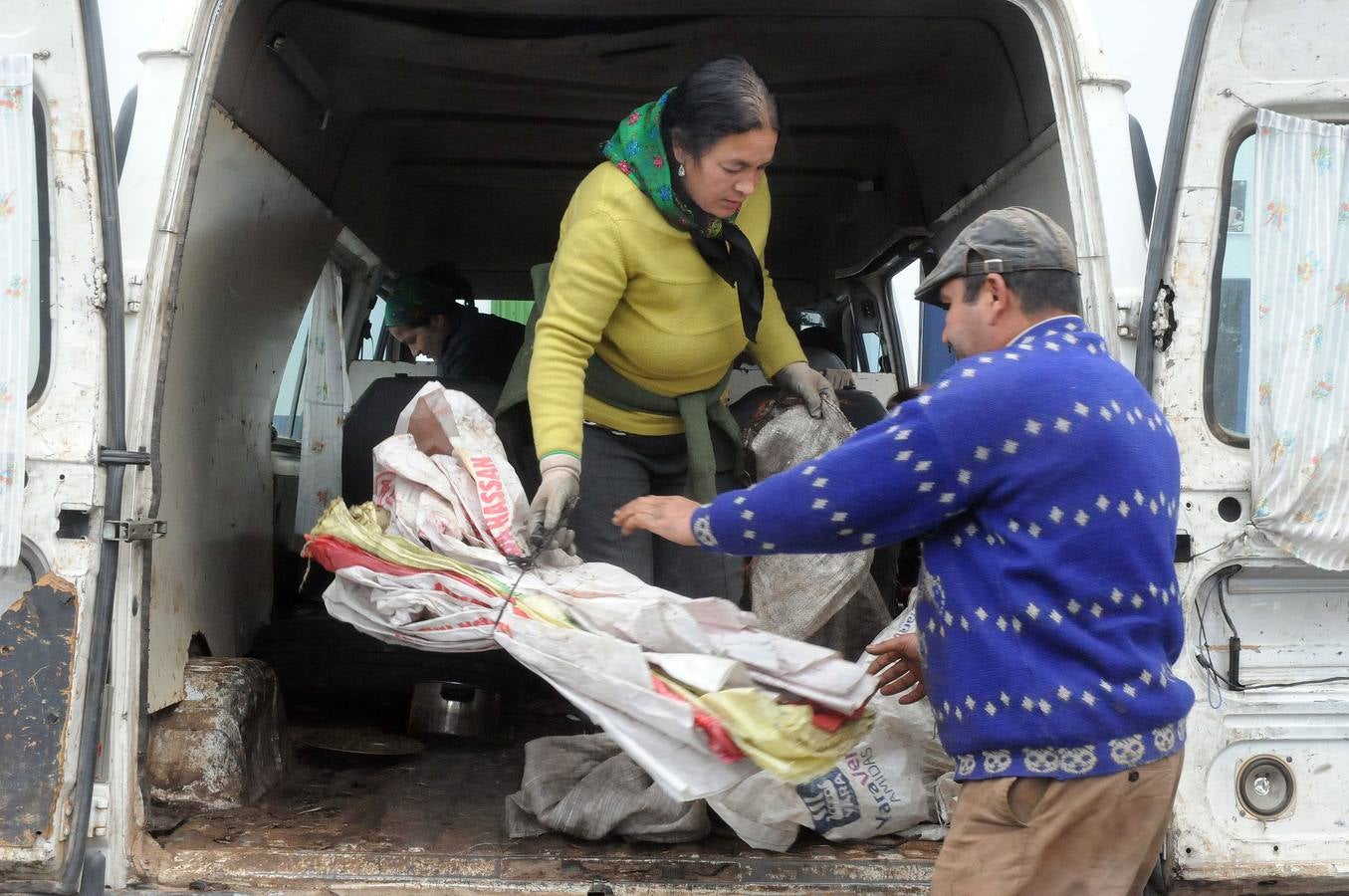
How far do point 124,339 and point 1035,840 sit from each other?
1819 millimetres

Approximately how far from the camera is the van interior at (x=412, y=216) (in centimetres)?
244

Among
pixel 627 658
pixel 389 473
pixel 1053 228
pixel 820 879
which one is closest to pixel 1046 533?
pixel 1053 228

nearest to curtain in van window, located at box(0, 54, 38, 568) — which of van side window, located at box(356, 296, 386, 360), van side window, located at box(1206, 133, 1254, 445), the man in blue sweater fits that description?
the man in blue sweater

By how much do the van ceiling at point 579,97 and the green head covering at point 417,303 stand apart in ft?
1.00

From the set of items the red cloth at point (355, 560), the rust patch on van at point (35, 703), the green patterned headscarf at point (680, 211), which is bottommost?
the rust patch on van at point (35, 703)

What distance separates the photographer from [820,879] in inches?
90.0

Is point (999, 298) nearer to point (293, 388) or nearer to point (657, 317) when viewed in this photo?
point (657, 317)

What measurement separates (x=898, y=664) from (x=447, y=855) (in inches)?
38.2

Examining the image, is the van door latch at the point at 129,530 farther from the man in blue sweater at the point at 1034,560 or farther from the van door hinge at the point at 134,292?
the man in blue sweater at the point at 1034,560

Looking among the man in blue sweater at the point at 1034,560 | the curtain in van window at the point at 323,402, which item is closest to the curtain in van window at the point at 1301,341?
the man in blue sweater at the point at 1034,560

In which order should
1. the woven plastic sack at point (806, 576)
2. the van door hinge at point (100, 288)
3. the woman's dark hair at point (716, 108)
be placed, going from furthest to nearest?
1. the woven plastic sack at point (806, 576)
2. the woman's dark hair at point (716, 108)
3. the van door hinge at point (100, 288)

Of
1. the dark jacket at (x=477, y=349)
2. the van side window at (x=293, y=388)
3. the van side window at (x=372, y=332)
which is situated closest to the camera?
the van side window at (x=293, y=388)

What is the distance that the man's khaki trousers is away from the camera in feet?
5.43

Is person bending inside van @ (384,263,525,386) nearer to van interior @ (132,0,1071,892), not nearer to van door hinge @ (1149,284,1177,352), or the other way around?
van interior @ (132,0,1071,892)
